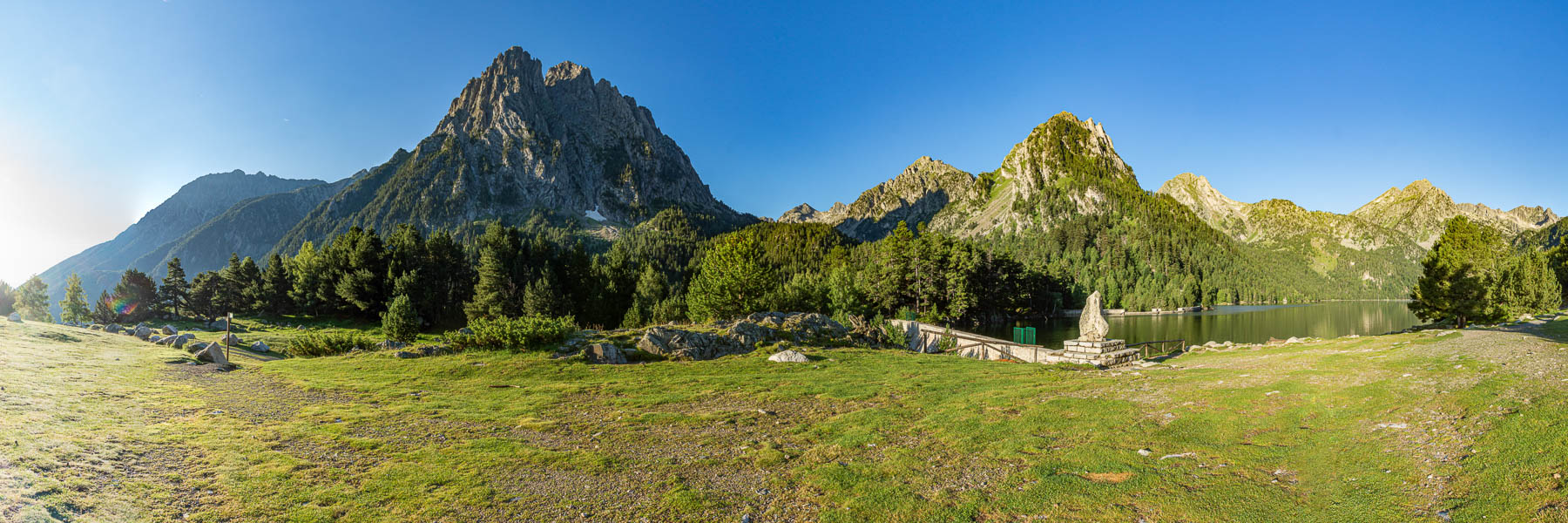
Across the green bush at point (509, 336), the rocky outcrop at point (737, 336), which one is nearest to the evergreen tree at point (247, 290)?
the green bush at point (509, 336)

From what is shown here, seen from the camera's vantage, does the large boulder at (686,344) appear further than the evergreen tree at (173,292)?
No

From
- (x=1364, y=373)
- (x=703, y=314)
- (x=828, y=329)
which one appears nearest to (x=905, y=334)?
(x=828, y=329)

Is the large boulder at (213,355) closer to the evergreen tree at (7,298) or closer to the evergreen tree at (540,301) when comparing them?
the evergreen tree at (540,301)

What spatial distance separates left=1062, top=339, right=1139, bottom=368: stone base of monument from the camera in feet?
90.4

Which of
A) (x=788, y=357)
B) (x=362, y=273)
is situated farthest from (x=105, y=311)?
(x=788, y=357)

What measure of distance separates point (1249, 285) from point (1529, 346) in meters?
220

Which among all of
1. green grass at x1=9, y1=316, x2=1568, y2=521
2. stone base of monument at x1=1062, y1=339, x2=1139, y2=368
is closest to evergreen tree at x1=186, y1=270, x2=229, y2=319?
green grass at x1=9, y1=316, x2=1568, y2=521

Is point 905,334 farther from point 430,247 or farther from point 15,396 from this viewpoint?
point 430,247

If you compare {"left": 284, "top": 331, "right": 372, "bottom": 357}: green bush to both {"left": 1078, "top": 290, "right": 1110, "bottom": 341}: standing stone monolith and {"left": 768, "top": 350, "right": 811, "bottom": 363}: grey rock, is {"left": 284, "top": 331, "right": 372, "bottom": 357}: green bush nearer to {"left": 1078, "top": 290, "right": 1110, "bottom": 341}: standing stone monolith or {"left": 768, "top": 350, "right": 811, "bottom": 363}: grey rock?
{"left": 768, "top": 350, "right": 811, "bottom": 363}: grey rock

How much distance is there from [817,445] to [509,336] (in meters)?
19.7

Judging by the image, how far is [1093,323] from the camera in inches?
1243

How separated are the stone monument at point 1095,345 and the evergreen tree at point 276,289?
7715 centimetres

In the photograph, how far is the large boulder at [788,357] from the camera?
2569 centimetres

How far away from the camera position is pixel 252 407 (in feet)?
42.3
